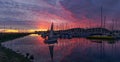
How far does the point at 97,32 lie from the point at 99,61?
8739cm

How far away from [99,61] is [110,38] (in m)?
→ 58.6

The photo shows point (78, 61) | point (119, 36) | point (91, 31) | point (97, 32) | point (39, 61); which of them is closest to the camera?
point (39, 61)

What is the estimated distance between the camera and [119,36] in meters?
105

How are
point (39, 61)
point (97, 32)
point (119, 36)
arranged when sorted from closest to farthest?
point (39, 61), point (119, 36), point (97, 32)

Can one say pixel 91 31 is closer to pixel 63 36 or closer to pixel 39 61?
pixel 63 36

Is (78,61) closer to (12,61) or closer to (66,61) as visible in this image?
(66,61)

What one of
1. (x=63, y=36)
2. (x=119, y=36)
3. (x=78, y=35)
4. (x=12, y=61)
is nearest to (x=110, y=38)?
(x=119, y=36)

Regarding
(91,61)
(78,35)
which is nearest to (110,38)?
(78,35)

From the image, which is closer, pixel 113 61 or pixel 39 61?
pixel 39 61

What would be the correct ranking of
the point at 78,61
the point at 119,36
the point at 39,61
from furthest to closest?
the point at 119,36 < the point at 78,61 < the point at 39,61

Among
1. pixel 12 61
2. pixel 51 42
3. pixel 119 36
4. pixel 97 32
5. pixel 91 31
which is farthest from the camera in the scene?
pixel 91 31

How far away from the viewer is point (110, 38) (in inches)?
3676

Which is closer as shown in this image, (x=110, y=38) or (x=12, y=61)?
(x=12, y=61)

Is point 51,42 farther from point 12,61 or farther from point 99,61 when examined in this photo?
point 12,61
